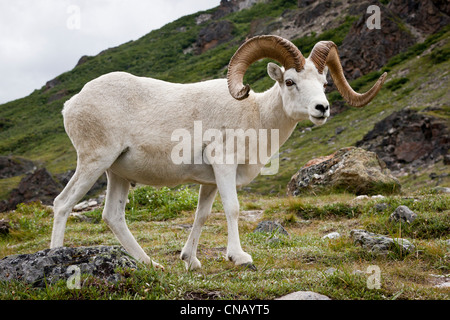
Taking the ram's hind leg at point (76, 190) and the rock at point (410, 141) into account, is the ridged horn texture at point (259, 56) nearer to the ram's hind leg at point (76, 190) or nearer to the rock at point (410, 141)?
the ram's hind leg at point (76, 190)

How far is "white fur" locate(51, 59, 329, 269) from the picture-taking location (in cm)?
614

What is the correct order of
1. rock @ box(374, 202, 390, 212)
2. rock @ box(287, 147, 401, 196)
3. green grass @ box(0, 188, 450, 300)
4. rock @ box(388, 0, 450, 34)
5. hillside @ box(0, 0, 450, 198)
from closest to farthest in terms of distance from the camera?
green grass @ box(0, 188, 450, 300) → rock @ box(374, 202, 390, 212) → rock @ box(287, 147, 401, 196) → hillside @ box(0, 0, 450, 198) → rock @ box(388, 0, 450, 34)

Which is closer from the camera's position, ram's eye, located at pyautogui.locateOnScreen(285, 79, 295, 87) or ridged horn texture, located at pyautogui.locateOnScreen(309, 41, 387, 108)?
ram's eye, located at pyautogui.locateOnScreen(285, 79, 295, 87)

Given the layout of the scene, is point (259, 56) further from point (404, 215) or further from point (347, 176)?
point (347, 176)

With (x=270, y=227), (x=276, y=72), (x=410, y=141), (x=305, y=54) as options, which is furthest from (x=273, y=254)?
(x=305, y=54)

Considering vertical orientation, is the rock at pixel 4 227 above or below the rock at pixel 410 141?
below

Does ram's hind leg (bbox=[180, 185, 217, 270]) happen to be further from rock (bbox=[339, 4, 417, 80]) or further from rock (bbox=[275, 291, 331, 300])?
rock (bbox=[339, 4, 417, 80])

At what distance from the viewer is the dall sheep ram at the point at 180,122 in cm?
615

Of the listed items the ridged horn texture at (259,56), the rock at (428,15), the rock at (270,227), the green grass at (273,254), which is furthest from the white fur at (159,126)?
the rock at (428,15)

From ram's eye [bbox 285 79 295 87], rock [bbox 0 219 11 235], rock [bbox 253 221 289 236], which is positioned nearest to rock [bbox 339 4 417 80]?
rock [bbox 253 221 289 236]

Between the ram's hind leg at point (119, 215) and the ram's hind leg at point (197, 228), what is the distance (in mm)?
620

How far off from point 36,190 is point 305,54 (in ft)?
120

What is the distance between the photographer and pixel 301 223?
1010 centimetres

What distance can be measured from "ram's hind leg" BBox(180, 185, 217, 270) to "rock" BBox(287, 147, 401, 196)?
289 inches
